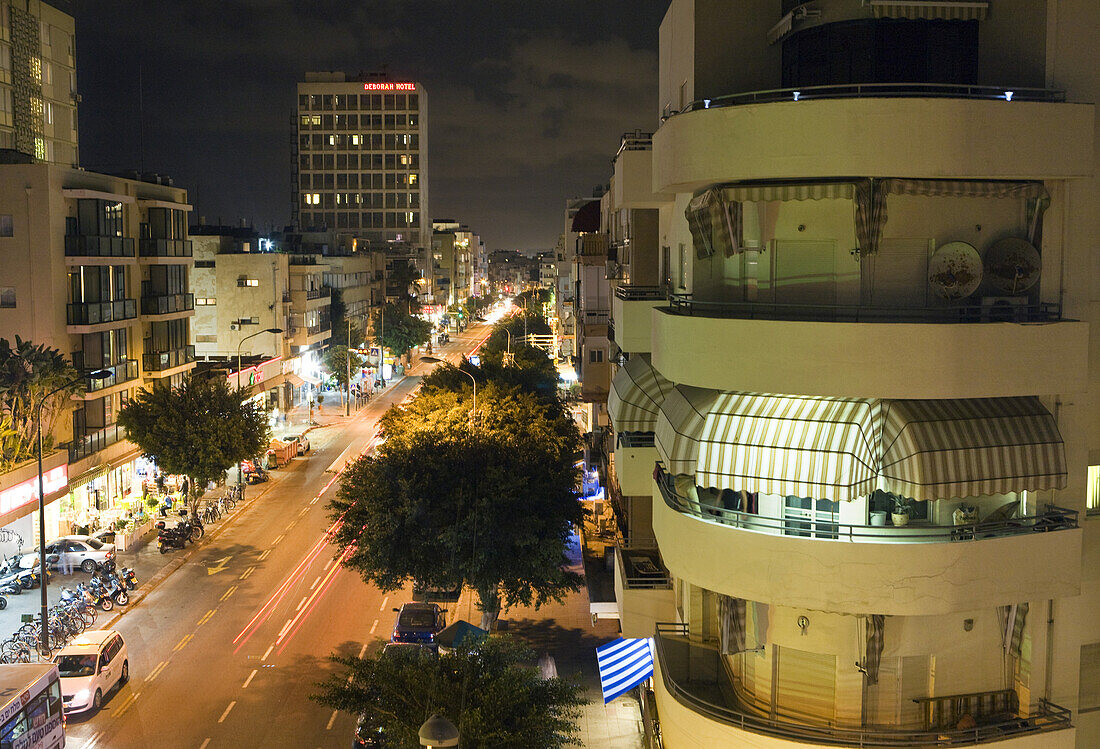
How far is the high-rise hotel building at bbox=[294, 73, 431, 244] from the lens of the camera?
6344 inches

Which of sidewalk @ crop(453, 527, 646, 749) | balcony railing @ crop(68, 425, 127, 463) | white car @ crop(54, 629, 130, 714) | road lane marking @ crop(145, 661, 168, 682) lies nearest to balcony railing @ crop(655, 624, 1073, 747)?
sidewalk @ crop(453, 527, 646, 749)

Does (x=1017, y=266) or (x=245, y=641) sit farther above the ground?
(x=1017, y=266)

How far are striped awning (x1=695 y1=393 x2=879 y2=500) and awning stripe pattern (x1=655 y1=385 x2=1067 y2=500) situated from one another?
14mm

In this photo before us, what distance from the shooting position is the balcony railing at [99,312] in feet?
145

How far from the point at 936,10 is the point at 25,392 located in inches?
1324

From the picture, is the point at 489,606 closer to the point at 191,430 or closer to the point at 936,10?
the point at 936,10

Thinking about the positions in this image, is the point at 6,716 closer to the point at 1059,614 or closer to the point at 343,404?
the point at 1059,614

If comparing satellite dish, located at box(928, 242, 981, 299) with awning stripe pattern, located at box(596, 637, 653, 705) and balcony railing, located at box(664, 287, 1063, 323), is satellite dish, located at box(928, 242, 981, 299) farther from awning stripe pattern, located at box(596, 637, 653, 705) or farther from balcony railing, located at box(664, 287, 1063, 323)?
awning stripe pattern, located at box(596, 637, 653, 705)

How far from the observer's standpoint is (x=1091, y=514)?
15867mm

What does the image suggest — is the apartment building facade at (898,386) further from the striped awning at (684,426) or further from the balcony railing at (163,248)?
the balcony railing at (163,248)

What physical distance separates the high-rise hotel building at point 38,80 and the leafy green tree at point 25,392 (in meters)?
42.0

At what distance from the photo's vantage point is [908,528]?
49.3 ft

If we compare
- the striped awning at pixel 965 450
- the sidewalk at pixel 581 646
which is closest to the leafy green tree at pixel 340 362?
the sidewalk at pixel 581 646

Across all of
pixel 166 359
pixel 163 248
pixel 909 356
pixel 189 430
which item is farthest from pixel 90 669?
pixel 163 248
